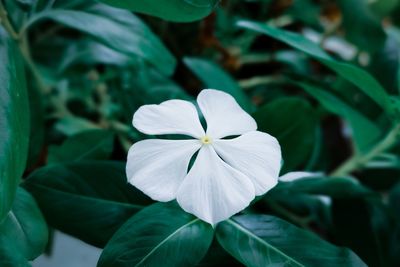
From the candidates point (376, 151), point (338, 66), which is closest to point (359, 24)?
point (376, 151)

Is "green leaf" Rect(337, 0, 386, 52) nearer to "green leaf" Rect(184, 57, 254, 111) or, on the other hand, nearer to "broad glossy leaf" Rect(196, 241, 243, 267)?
"green leaf" Rect(184, 57, 254, 111)

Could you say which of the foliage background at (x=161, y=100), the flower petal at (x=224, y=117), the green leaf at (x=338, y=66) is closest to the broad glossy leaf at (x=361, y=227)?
the foliage background at (x=161, y=100)

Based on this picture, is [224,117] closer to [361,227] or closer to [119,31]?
[119,31]

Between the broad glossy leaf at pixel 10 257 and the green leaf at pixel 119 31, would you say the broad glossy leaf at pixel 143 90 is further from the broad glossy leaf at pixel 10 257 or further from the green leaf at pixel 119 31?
the broad glossy leaf at pixel 10 257

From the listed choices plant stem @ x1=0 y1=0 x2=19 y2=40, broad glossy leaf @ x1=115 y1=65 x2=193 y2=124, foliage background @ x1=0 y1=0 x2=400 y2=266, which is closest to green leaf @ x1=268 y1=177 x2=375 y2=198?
foliage background @ x1=0 y1=0 x2=400 y2=266

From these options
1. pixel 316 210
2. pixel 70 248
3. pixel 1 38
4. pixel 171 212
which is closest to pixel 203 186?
pixel 171 212
